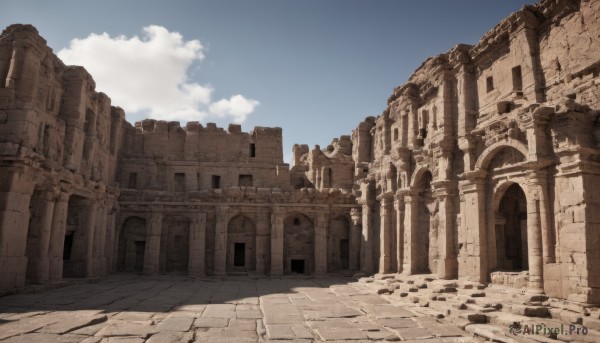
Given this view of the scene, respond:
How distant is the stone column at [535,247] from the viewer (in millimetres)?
12188

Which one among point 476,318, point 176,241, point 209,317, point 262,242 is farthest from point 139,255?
point 476,318

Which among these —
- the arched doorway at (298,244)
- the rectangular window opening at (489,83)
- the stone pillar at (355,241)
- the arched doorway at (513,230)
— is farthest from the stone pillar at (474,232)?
the arched doorway at (298,244)

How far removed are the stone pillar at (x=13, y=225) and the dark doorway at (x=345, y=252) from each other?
1700 cm

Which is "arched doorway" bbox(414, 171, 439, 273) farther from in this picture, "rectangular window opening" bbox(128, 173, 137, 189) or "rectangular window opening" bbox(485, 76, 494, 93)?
"rectangular window opening" bbox(128, 173, 137, 189)

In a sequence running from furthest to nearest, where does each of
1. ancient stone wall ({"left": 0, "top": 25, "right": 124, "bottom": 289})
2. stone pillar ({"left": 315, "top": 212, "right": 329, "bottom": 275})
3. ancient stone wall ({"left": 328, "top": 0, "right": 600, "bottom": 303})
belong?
stone pillar ({"left": 315, "top": 212, "right": 329, "bottom": 275}) < ancient stone wall ({"left": 0, "top": 25, "right": 124, "bottom": 289}) < ancient stone wall ({"left": 328, "top": 0, "right": 600, "bottom": 303})

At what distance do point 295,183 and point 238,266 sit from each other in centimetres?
837

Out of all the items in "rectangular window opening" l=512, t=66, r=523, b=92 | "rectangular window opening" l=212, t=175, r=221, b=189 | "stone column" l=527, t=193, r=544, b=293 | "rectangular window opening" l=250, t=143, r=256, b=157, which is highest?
"rectangular window opening" l=250, t=143, r=256, b=157

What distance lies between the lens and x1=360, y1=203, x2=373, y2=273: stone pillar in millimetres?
23344

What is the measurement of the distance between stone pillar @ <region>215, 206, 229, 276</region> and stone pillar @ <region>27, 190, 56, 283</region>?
365 inches

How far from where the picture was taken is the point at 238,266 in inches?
1038

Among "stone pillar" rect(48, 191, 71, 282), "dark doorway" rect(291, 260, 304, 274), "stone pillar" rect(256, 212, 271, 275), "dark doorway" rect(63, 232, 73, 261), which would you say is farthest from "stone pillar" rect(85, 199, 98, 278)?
"dark doorway" rect(291, 260, 304, 274)

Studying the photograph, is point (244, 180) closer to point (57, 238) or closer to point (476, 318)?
point (57, 238)

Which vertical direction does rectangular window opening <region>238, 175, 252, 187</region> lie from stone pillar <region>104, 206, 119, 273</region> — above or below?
above

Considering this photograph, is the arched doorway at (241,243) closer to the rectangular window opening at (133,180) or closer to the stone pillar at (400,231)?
the rectangular window opening at (133,180)
